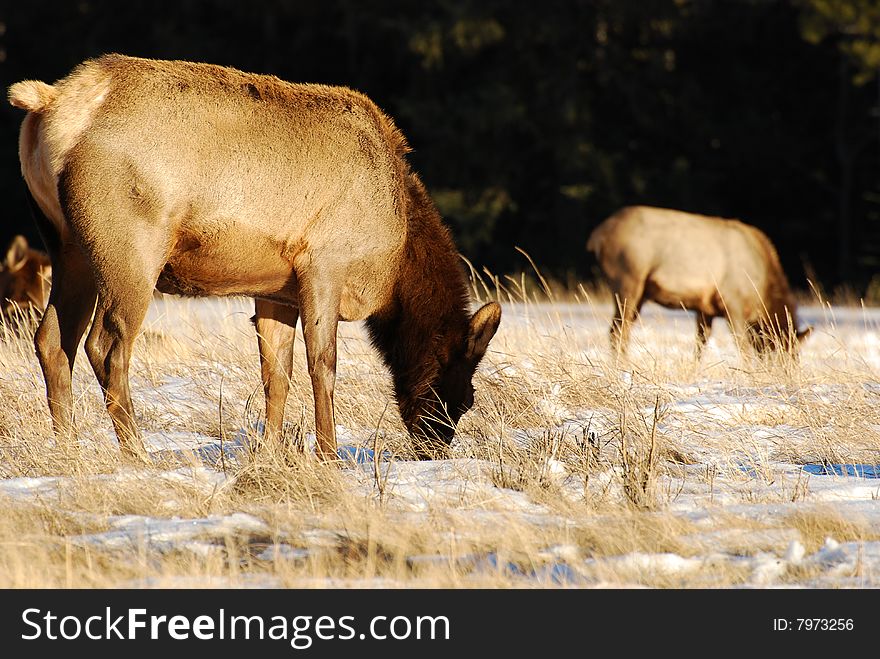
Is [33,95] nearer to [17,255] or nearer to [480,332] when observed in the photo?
[480,332]

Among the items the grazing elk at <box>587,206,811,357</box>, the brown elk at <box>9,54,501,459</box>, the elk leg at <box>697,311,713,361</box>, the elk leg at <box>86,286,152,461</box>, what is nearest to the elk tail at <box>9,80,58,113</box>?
the brown elk at <box>9,54,501,459</box>

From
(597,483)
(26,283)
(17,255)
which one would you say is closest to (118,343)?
(597,483)

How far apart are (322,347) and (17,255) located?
19.9ft

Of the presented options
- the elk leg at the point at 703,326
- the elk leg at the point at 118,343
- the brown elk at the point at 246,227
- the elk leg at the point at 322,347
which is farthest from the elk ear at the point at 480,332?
the elk leg at the point at 703,326

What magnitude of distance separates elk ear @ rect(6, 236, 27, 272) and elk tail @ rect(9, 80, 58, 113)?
556 cm

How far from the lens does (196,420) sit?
23.3 feet

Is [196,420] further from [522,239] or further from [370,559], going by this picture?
[522,239]

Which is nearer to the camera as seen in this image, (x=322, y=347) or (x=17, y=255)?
(x=322, y=347)

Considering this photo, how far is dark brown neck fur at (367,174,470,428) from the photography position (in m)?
6.98

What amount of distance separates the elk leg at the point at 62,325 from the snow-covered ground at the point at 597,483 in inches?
21.8

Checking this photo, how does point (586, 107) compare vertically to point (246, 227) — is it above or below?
below

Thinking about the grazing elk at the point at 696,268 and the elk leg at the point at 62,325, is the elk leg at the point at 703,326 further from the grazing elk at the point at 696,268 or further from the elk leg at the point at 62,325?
the elk leg at the point at 62,325

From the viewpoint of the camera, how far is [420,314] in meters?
7.05

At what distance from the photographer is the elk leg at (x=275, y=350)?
22.8 feet
